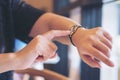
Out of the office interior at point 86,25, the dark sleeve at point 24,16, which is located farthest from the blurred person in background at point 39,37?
the office interior at point 86,25

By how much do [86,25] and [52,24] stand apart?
46 centimetres

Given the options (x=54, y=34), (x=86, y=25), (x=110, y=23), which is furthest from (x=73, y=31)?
(x=86, y=25)

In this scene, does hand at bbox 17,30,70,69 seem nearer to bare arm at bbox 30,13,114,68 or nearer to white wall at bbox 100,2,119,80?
bare arm at bbox 30,13,114,68

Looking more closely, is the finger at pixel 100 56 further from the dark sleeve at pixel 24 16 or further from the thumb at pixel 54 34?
the dark sleeve at pixel 24 16

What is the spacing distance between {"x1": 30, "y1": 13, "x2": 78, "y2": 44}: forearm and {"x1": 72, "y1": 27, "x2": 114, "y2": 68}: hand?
8 cm

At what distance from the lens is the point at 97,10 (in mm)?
1185

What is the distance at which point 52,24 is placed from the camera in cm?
76

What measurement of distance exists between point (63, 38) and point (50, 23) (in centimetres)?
9

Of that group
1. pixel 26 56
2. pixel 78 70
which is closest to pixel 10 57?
pixel 26 56

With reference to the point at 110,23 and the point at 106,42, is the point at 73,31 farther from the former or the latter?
the point at 110,23

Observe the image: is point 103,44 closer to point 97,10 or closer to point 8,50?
point 8,50

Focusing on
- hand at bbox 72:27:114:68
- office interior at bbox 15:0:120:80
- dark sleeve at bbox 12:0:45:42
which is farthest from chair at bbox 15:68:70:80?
hand at bbox 72:27:114:68

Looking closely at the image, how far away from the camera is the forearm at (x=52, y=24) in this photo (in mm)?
710

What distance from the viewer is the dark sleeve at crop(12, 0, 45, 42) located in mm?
819
